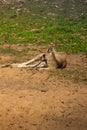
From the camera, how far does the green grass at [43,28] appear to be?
14453 millimetres

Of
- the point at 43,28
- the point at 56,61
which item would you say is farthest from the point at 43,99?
the point at 43,28

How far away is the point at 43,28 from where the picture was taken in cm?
1664

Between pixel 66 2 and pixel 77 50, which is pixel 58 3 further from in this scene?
pixel 77 50

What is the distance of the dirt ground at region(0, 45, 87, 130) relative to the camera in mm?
7035

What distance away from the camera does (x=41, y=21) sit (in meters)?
18.0

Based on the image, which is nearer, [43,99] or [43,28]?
[43,99]

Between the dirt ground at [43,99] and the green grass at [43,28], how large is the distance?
350 centimetres

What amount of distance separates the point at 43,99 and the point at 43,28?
8797 mm

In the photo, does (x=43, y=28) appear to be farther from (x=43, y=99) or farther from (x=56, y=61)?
(x=43, y=99)

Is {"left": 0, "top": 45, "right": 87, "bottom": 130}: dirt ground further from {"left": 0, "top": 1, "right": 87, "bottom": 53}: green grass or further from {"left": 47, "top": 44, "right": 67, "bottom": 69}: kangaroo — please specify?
{"left": 0, "top": 1, "right": 87, "bottom": 53}: green grass

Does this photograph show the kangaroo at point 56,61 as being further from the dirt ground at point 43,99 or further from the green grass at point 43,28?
the green grass at point 43,28

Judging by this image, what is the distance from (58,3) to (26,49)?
9.70 metres

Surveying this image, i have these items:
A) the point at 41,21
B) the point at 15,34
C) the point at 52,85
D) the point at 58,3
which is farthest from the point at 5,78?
the point at 58,3

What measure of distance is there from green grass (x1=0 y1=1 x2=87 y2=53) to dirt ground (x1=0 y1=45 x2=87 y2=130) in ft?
11.5
